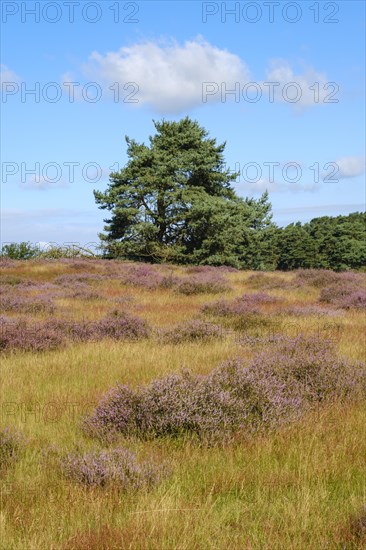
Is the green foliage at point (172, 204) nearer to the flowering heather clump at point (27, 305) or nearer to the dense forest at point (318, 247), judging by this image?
the dense forest at point (318, 247)

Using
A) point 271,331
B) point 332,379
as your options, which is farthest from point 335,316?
point 332,379

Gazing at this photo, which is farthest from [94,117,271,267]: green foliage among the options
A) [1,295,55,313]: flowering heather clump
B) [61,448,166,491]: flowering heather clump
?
[61,448,166,491]: flowering heather clump

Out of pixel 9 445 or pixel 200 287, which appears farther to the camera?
pixel 200 287

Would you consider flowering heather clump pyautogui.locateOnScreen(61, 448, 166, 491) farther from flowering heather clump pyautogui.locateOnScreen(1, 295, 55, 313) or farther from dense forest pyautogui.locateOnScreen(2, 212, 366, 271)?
dense forest pyautogui.locateOnScreen(2, 212, 366, 271)

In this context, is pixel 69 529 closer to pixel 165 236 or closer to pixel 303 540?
pixel 303 540

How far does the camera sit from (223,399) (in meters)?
4.98

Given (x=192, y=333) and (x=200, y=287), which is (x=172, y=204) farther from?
(x=192, y=333)

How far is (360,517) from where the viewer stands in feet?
10.5

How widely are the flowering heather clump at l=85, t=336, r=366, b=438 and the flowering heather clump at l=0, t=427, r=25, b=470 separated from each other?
2.07ft

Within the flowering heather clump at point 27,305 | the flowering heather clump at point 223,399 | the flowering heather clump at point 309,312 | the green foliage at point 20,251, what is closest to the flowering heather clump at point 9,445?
the flowering heather clump at point 223,399

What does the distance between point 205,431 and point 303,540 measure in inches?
66.6

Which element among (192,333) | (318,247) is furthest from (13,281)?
(318,247)

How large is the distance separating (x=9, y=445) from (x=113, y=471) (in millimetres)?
1118

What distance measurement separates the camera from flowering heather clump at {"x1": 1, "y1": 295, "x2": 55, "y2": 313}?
13320 millimetres
